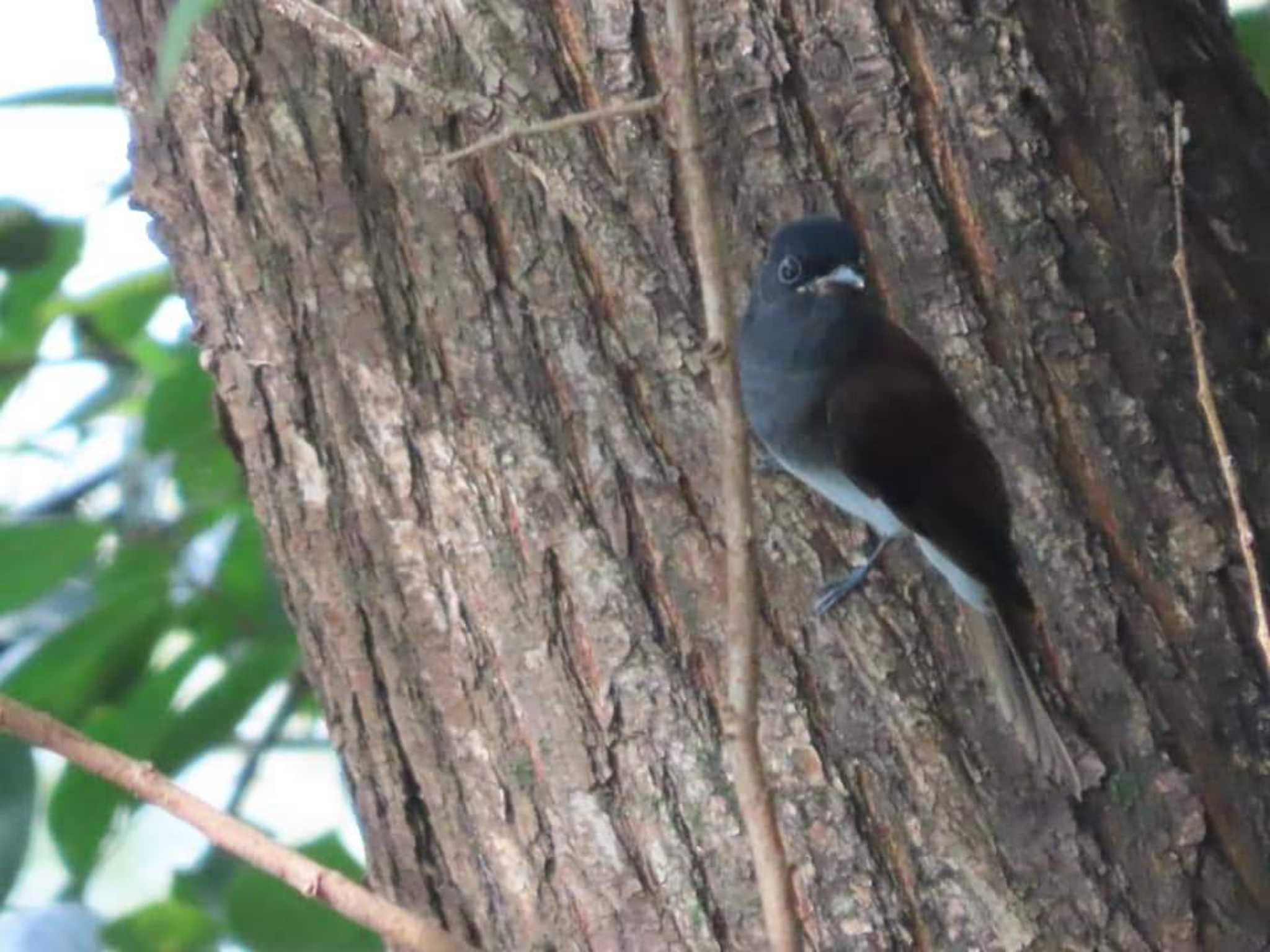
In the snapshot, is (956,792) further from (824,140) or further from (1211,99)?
(1211,99)

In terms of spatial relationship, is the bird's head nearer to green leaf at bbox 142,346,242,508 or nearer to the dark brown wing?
the dark brown wing

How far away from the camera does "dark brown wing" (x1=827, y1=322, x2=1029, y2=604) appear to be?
2539mm

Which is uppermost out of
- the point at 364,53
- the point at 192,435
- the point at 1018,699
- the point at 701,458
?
the point at 364,53

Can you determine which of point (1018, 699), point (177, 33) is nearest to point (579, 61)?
point (1018, 699)

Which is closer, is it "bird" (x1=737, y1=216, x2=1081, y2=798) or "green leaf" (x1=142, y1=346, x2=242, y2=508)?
"bird" (x1=737, y1=216, x2=1081, y2=798)

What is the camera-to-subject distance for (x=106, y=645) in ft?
10.4

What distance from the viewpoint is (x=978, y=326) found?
8.40 feet

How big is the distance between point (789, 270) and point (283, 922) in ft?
4.39

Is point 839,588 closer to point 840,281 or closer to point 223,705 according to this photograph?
point 840,281

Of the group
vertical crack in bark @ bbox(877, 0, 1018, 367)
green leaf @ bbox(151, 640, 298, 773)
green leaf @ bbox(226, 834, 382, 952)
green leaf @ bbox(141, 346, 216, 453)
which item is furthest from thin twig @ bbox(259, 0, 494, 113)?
green leaf @ bbox(226, 834, 382, 952)

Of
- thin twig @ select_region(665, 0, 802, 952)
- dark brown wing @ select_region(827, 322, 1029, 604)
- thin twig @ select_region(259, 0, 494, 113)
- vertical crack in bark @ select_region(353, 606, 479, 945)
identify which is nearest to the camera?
thin twig @ select_region(665, 0, 802, 952)

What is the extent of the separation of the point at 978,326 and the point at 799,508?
364 mm

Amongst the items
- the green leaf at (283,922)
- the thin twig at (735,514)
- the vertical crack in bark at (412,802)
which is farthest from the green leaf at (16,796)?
the thin twig at (735,514)

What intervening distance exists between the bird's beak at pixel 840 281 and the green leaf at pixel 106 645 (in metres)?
1.32
